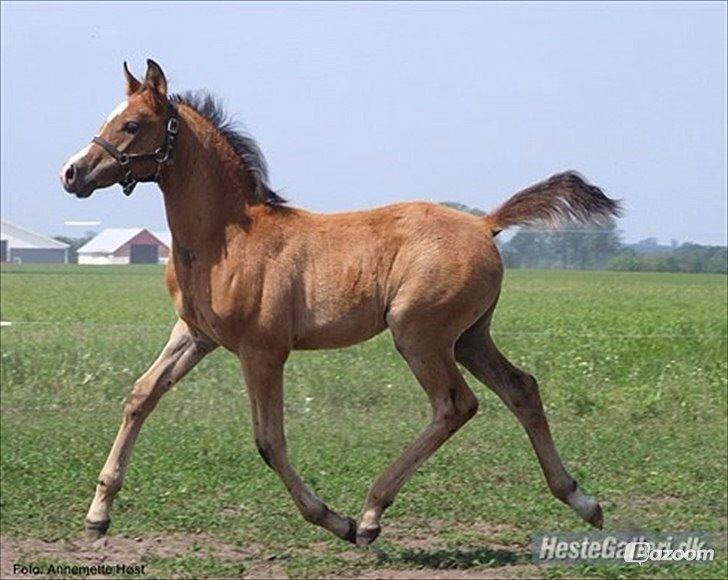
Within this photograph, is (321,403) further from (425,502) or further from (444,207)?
(444,207)

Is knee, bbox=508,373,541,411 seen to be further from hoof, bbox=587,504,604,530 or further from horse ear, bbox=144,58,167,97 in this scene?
horse ear, bbox=144,58,167,97

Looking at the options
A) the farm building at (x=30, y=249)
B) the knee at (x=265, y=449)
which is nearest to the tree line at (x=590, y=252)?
Result: the knee at (x=265, y=449)

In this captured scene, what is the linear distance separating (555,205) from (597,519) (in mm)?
1631

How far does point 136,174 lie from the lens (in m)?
6.87

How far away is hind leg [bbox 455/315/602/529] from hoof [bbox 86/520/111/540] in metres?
2.01

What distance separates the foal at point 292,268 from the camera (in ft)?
22.2

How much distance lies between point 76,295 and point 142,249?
18432 mm

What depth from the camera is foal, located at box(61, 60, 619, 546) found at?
6.77 metres

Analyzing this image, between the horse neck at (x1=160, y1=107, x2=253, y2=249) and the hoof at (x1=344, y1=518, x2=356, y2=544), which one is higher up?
the horse neck at (x1=160, y1=107, x2=253, y2=249)

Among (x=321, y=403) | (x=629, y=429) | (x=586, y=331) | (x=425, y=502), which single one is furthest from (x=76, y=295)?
(x=425, y=502)

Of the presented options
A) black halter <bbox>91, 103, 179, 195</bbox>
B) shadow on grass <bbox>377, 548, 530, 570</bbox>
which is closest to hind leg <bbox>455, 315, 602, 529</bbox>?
shadow on grass <bbox>377, 548, 530, 570</bbox>

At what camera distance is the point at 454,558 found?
268 inches

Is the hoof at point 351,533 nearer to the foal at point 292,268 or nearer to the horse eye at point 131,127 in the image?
the foal at point 292,268

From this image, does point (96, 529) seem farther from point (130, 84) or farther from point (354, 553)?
point (130, 84)
